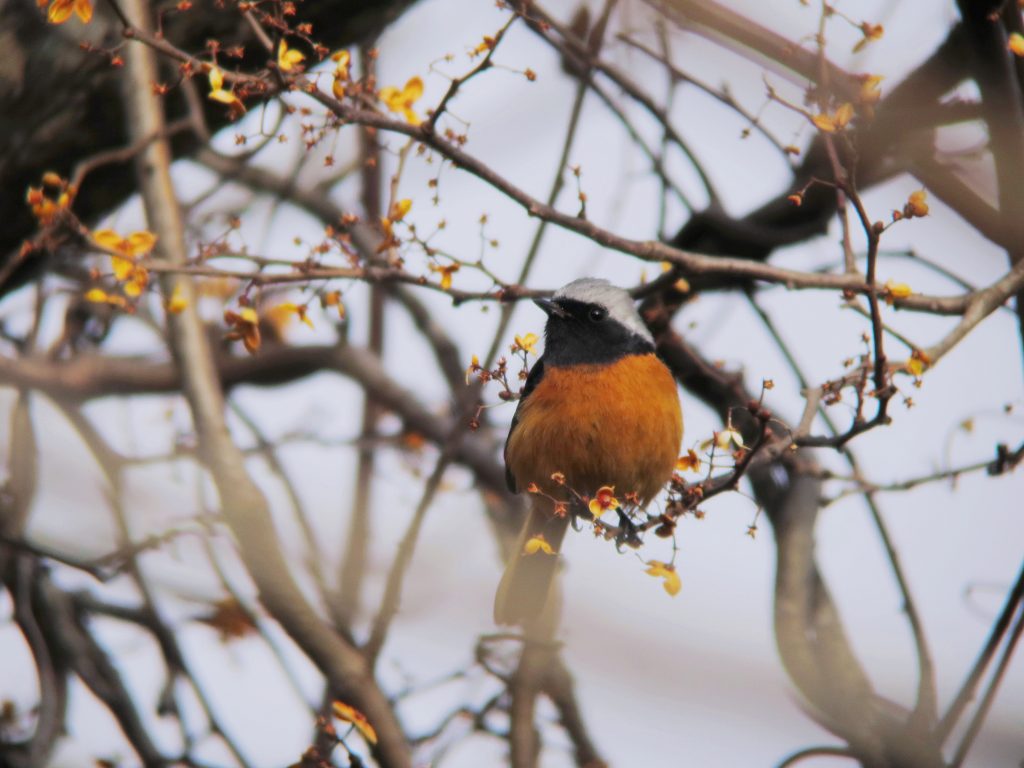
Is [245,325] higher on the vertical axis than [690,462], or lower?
higher

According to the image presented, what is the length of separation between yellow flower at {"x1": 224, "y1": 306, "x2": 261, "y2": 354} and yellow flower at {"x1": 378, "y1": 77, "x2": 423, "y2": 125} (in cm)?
76

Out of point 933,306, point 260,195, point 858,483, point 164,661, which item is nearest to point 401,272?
point 933,306

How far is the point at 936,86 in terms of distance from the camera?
405cm

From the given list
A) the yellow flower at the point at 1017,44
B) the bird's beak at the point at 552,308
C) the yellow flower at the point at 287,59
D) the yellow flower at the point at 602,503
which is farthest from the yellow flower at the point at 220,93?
the yellow flower at the point at 1017,44

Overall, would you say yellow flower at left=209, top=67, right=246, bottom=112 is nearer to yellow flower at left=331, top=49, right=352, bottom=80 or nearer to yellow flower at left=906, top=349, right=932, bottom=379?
yellow flower at left=331, top=49, right=352, bottom=80

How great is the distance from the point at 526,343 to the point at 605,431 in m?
1.13

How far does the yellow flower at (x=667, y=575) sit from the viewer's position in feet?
9.32

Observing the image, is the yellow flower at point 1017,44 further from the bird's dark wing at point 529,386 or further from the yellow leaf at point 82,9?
the yellow leaf at point 82,9

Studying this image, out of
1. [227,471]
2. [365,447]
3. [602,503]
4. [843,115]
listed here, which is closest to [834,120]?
[843,115]

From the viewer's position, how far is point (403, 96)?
3.43 meters

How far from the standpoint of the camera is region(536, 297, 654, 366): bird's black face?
4.54 meters

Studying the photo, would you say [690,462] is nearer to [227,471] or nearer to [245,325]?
[245,325]

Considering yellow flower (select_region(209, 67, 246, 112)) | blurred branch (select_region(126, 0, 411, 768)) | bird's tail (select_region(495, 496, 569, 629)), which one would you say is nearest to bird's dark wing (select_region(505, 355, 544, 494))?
bird's tail (select_region(495, 496, 569, 629))

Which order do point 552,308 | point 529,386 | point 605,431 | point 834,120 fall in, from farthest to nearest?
1. point 529,386
2. point 552,308
3. point 605,431
4. point 834,120
